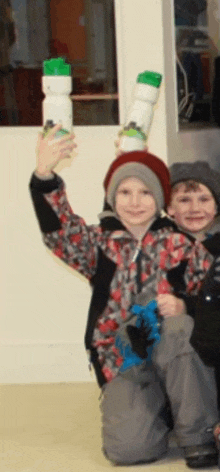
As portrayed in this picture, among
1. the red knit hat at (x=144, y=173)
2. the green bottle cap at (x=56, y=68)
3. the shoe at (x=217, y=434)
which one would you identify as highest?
the green bottle cap at (x=56, y=68)

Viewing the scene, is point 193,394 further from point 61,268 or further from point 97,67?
point 97,67

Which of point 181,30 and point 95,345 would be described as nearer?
point 95,345

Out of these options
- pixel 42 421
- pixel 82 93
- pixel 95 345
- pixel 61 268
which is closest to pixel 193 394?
pixel 95 345

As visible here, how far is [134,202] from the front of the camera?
221cm


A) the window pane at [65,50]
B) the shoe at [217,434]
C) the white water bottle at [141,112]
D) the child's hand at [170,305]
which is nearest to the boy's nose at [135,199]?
the white water bottle at [141,112]

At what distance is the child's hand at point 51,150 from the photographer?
2148 mm

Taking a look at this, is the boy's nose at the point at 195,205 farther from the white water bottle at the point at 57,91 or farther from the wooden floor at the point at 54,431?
the wooden floor at the point at 54,431

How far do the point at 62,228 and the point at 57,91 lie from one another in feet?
1.10

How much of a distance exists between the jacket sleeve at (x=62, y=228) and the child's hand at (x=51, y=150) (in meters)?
0.03

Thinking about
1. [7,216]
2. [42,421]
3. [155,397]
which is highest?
[7,216]

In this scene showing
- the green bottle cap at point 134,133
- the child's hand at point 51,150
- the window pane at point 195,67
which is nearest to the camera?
the child's hand at point 51,150

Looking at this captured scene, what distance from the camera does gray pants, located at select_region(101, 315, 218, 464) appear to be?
6.95 ft

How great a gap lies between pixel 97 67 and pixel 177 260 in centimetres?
88

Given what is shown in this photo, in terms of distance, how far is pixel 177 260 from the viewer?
7.37 ft
